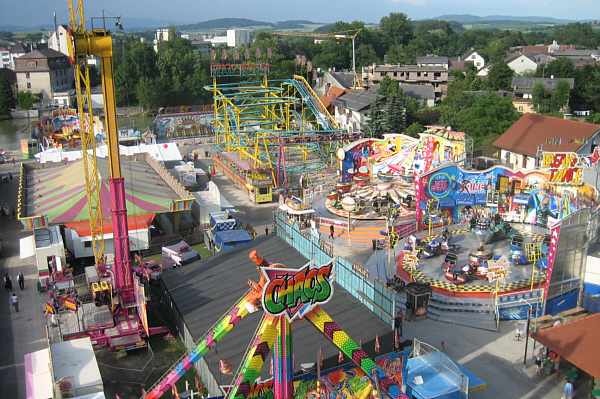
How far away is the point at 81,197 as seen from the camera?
31.3m

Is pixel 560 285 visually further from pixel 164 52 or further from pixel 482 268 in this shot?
pixel 164 52

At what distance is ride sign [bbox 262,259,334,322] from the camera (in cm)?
1271

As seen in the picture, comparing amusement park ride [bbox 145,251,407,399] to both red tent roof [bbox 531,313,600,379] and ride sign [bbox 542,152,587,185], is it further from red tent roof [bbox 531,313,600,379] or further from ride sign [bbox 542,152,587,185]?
ride sign [bbox 542,152,587,185]

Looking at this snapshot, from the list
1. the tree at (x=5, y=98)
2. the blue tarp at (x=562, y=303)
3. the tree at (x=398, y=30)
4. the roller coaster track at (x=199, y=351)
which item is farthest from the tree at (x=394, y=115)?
the tree at (x=398, y=30)

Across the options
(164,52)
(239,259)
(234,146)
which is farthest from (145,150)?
(164,52)

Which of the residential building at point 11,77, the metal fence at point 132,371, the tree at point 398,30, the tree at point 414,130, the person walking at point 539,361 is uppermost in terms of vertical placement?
the tree at point 398,30

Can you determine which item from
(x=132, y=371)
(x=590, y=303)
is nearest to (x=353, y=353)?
(x=132, y=371)

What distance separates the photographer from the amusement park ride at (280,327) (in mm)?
12883

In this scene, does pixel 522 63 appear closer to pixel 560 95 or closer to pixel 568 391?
pixel 560 95

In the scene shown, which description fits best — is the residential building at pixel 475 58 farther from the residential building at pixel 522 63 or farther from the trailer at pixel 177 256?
the trailer at pixel 177 256

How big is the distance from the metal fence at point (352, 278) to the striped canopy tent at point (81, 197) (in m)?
9.21

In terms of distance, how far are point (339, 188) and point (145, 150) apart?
16.7 meters

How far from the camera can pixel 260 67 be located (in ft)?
182

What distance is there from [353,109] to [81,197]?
3539cm
